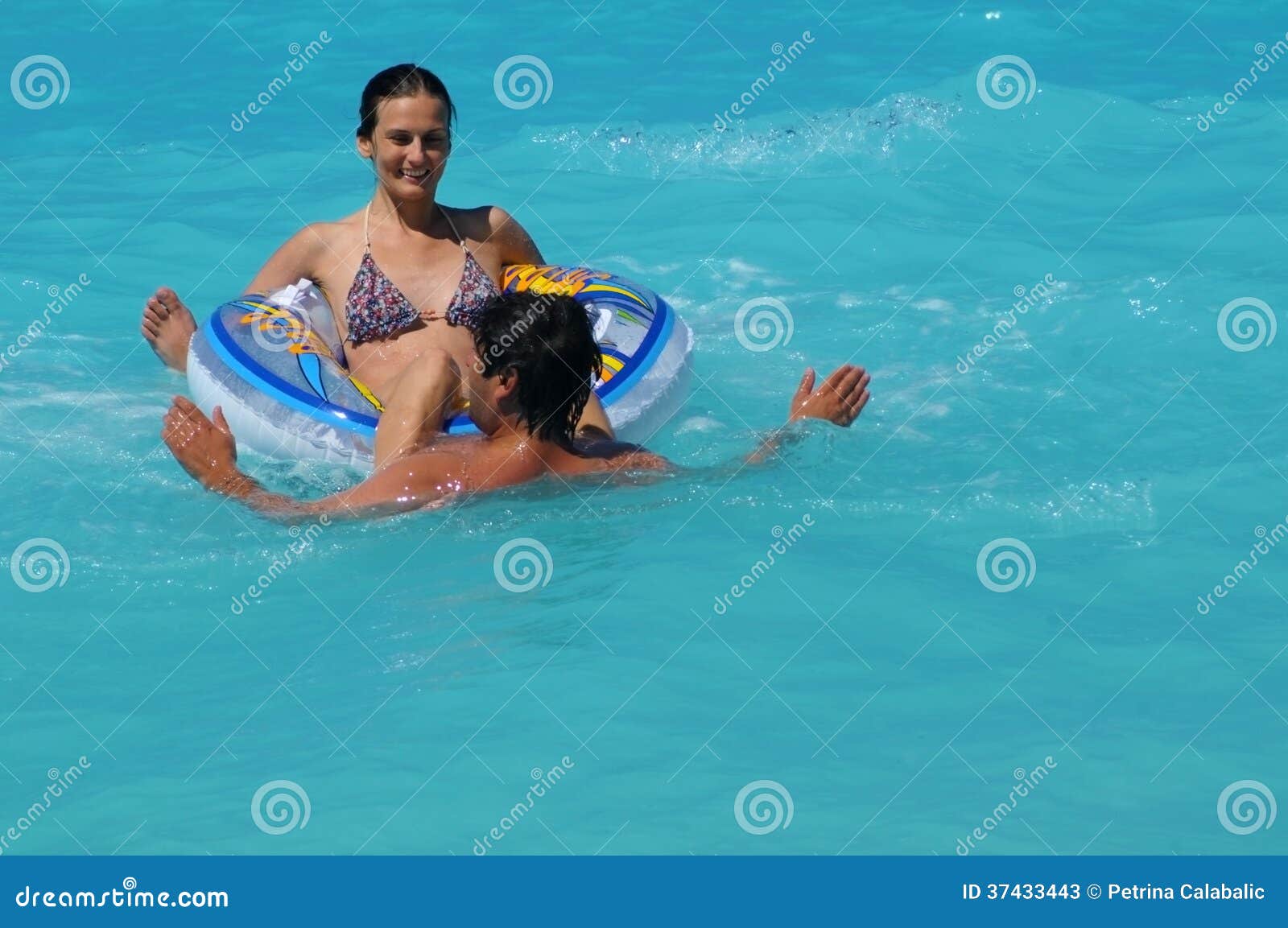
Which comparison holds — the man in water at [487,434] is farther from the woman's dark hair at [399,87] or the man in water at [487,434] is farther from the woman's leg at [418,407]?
the woman's dark hair at [399,87]

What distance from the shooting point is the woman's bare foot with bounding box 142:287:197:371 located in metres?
7.04

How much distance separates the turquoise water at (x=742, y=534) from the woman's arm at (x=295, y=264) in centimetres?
90

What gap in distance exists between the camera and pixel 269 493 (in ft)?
18.7

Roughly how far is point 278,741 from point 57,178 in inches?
256

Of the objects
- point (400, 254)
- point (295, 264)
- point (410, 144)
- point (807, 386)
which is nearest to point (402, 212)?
point (400, 254)

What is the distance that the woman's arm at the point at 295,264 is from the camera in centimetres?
682

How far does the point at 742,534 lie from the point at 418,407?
1.23 m

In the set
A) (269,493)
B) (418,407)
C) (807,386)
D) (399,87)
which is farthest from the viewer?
(399,87)

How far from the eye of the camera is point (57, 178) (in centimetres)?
1015

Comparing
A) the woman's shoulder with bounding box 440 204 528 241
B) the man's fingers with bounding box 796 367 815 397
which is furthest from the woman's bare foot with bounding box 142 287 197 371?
the man's fingers with bounding box 796 367 815 397

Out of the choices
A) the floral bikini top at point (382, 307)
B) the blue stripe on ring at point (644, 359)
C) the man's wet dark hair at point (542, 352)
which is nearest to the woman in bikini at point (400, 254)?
the floral bikini top at point (382, 307)

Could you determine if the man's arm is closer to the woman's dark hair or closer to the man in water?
the man in water

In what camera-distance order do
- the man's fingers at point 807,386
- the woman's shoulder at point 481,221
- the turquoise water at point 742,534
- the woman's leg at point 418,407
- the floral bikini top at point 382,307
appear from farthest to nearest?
the woman's shoulder at point 481,221
the floral bikini top at point 382,307
the man's fingers at point 807,386
the woman's leg at point 418,407
the turquoise water at point 742,534

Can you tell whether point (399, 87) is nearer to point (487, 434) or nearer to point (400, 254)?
point (400, 254)
